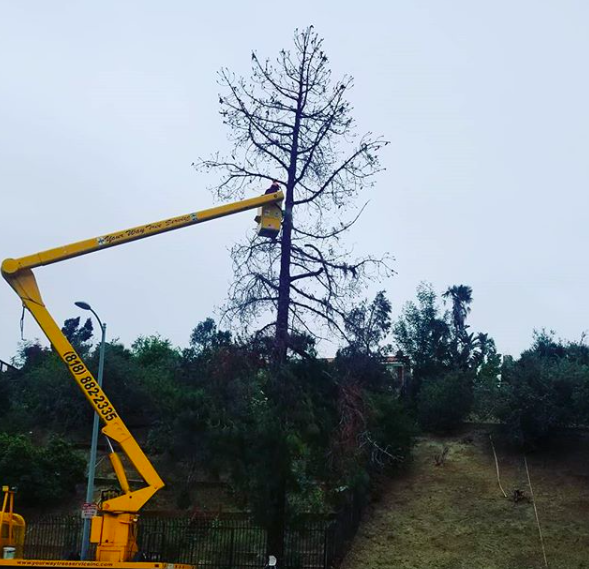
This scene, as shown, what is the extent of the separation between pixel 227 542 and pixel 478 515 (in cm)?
958

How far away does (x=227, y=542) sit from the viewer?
87.1 feet

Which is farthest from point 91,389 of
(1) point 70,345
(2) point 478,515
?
(2) point 478,515

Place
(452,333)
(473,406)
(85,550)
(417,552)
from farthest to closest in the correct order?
(452,333), (473,406), (417,552), (85,550)

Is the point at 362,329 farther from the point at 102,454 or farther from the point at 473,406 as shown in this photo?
the point at 102,454

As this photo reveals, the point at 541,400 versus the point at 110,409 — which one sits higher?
the point at 541,400

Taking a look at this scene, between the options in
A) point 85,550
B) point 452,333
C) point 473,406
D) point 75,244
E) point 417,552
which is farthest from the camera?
point 452,333

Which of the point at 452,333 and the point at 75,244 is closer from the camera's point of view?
the point at 75,244

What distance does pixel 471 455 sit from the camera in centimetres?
3453

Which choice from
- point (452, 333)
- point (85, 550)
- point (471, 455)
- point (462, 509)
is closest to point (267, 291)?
point (85, 550)

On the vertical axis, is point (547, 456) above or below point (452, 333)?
below

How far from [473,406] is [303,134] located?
19962mm

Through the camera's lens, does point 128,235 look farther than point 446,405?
No

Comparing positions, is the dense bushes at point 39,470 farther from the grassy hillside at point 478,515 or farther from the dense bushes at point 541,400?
the dense bushes at point 541,400

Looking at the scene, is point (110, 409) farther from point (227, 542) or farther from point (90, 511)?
point (227, 542)
